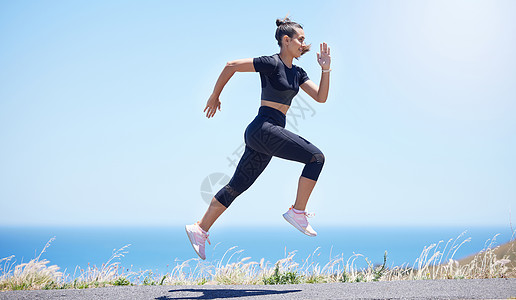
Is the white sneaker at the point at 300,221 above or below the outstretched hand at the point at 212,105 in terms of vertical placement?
below

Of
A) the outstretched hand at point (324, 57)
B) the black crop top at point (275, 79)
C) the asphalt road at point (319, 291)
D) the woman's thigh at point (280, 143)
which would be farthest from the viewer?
the outstretched hand at point (324, 57)

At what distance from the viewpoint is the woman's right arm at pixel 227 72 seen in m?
4.73

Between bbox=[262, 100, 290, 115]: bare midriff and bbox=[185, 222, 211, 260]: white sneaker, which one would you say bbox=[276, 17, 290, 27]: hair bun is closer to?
bbox=[262, 100, 290, 115]: bare midriff

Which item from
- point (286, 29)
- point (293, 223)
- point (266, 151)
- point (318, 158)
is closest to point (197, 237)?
point (293, 223)

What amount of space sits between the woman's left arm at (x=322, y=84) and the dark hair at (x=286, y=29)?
0.26 m

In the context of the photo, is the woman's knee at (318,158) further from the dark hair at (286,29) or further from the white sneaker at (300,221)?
the dark hair at (286,29)

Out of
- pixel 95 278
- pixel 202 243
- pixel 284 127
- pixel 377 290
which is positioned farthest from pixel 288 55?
pixel 95 278

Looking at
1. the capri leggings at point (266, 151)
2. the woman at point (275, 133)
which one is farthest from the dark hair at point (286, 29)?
the capri leggings at point (266, 151)

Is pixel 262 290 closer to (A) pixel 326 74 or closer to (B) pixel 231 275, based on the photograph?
(B) pixel 231 275

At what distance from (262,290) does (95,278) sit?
2.41 m

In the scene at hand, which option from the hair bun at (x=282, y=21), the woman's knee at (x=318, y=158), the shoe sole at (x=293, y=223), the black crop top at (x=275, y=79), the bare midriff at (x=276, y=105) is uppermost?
the hair bun at (x=282, y=21)

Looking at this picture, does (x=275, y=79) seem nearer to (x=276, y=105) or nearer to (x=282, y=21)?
(x=276, y=105)

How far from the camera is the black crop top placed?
15.5 ft

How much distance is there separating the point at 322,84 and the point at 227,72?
105cm
